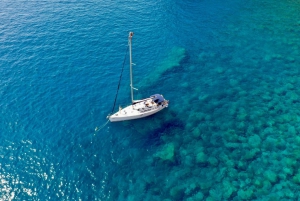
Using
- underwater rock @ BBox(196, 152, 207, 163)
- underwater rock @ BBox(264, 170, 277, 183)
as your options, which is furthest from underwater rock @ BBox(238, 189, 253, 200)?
underwater rock @ BBox(196, 152, 207, 163)

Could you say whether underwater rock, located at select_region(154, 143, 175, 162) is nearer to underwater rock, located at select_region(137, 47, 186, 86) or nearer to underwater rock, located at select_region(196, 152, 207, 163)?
underwater rock, located at select_region(196, 152, 207, 163)

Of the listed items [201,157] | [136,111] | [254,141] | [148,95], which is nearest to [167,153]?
[201,157]

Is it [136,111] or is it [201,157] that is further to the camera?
[136,111]

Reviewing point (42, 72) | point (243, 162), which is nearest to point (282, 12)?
point (243, 162)

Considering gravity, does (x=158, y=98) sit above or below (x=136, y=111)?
above

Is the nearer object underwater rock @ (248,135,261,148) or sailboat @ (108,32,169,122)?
underwater rock @ (248,135,261,148)

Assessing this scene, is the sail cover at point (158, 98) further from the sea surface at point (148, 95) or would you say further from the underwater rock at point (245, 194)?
the underwater rock at point (245, 194)

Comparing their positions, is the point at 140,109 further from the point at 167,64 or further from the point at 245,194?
the point at 245,194

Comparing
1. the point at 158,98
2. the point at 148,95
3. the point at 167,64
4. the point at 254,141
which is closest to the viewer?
the point at 254,141
